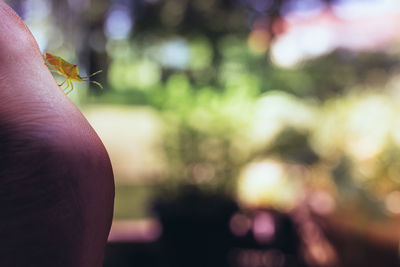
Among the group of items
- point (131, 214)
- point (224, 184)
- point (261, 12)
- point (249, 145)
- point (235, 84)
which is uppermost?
point (261, 12)

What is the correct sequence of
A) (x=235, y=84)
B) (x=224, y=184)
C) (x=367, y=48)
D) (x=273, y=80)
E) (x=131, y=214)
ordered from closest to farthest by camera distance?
1. (x=224, y=184)
2. (x=235, y=84)
3. (x=131, y=214)
4. (x=273, y=80)
5. (x=367, y=48)

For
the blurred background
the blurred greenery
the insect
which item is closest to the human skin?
the insect

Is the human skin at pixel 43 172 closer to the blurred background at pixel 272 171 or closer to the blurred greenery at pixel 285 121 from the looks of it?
the blurred greenery at pixel 285 121

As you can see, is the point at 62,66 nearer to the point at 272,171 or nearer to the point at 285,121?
the point at 272,171

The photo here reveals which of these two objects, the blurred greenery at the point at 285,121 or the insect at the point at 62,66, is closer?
the insect at the point at 62,66

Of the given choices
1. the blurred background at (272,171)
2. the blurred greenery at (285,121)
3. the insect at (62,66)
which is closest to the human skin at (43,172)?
the insect at (62,66)

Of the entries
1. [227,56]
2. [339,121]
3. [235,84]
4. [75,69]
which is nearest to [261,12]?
[227,56]

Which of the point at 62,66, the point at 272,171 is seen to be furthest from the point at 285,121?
the point at 62,66

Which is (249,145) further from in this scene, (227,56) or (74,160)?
(227,56)

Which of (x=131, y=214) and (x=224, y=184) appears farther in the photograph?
(x=131, y=214)
